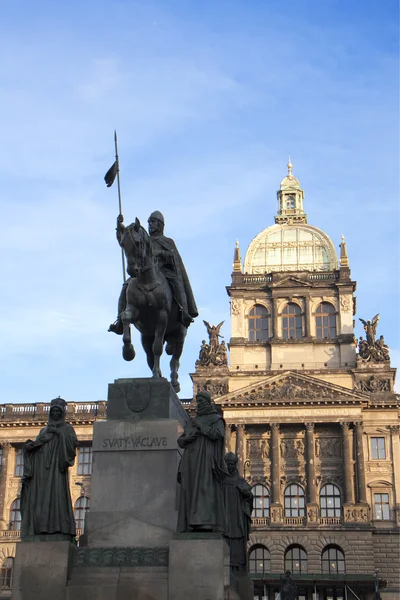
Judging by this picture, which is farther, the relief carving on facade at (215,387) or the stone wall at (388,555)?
the relief carving on facade at (215,387)

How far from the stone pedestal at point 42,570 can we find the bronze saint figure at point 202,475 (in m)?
1.52

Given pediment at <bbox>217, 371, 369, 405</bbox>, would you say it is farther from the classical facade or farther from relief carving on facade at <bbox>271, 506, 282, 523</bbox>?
relief carving on facade at <bbox>271, 506, 282, 523</bbox>

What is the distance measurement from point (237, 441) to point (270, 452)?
2433 millimetres

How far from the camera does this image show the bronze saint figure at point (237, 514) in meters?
14.7

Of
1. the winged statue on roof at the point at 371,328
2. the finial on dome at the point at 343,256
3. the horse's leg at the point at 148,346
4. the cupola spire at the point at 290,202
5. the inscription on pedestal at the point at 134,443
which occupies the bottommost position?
the inscription on pedestal at the point at 134,443

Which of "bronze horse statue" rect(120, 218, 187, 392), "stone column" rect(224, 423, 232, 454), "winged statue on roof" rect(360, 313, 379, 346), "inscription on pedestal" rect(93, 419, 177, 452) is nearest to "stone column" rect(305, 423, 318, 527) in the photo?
"stone column" rect(224, 423, 232, 454)

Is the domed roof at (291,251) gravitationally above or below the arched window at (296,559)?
above

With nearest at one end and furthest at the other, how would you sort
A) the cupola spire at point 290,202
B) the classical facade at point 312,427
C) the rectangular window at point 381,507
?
the classical facade at point 312,427 < the rectangular window at point 381,507 < the cupola spire at point 290,202

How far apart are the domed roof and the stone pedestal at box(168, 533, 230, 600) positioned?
65581 millimetres

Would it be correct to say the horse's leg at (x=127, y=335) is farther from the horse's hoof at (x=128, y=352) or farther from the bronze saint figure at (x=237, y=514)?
the bronze saint figure at (x=237, y=514)

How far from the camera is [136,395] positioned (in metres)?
12.8

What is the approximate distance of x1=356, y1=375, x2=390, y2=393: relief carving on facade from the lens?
220 ft

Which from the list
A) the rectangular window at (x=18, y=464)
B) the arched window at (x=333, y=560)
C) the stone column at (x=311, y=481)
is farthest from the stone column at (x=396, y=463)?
the rectangular window at (x=18, y=464)

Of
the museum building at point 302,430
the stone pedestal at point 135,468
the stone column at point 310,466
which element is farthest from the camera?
the stone column at point 310,466
